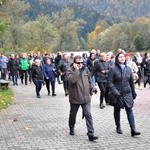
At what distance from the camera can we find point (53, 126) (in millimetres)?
10656

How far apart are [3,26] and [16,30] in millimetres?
48444

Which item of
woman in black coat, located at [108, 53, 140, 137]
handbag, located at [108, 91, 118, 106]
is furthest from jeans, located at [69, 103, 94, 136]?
woman in black coat, located at [108, 53, 140, 137]

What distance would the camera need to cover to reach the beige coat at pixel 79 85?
356 inches

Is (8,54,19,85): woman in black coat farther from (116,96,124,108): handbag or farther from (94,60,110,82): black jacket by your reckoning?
(116,96,124,108): handbag

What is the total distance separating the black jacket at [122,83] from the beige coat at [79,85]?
0.55 meters

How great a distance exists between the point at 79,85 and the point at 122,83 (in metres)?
0.93

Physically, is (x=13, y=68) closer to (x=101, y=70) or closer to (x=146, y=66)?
(x=146, y=66)

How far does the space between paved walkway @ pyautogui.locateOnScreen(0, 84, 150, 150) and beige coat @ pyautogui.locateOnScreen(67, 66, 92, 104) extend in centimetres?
82

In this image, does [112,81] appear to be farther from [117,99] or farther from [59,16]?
[59,16]

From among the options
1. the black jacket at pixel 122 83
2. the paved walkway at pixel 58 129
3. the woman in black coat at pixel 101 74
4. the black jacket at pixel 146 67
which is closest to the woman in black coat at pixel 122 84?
the black jacket at pixel 122 83

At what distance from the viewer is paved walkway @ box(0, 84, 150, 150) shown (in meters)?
8.40

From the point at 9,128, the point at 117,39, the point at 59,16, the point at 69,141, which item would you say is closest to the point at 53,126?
the point at 9,128

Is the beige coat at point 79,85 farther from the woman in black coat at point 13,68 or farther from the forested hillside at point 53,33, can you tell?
the woman in black coat at point 13,68

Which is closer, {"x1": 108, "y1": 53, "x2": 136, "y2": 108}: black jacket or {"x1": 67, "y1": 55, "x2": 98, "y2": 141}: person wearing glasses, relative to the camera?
{"x1": 67, "y1": 55, "x2": 98, "y2": 141}: person wearing glasses
